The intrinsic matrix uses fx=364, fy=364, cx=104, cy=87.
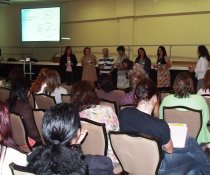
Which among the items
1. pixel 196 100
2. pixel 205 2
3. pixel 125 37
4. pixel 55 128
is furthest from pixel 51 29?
pixel 55 128

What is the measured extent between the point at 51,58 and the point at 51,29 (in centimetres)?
151

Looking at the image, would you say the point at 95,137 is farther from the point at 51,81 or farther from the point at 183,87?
the point at 51,81

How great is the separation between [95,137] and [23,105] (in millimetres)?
1085

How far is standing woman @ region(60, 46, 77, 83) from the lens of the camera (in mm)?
10070

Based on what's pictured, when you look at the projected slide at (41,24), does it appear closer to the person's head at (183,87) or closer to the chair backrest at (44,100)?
the chair backrest at (44,100)

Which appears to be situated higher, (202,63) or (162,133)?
(202,63)

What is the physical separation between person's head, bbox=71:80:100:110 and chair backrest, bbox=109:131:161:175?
0.74 metres

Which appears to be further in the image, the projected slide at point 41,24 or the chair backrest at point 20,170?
the projected slide at point 41,24

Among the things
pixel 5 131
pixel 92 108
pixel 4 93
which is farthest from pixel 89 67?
pixel 5 131

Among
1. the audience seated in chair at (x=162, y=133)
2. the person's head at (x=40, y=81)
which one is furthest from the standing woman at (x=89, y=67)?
the audience seated in chair at (x=162, y=133)

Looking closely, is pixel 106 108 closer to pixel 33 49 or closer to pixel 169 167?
pixel 169 167

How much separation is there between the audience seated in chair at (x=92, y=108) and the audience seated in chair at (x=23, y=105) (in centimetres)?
55

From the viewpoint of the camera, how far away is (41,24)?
42.7ft

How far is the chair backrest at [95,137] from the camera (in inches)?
114
